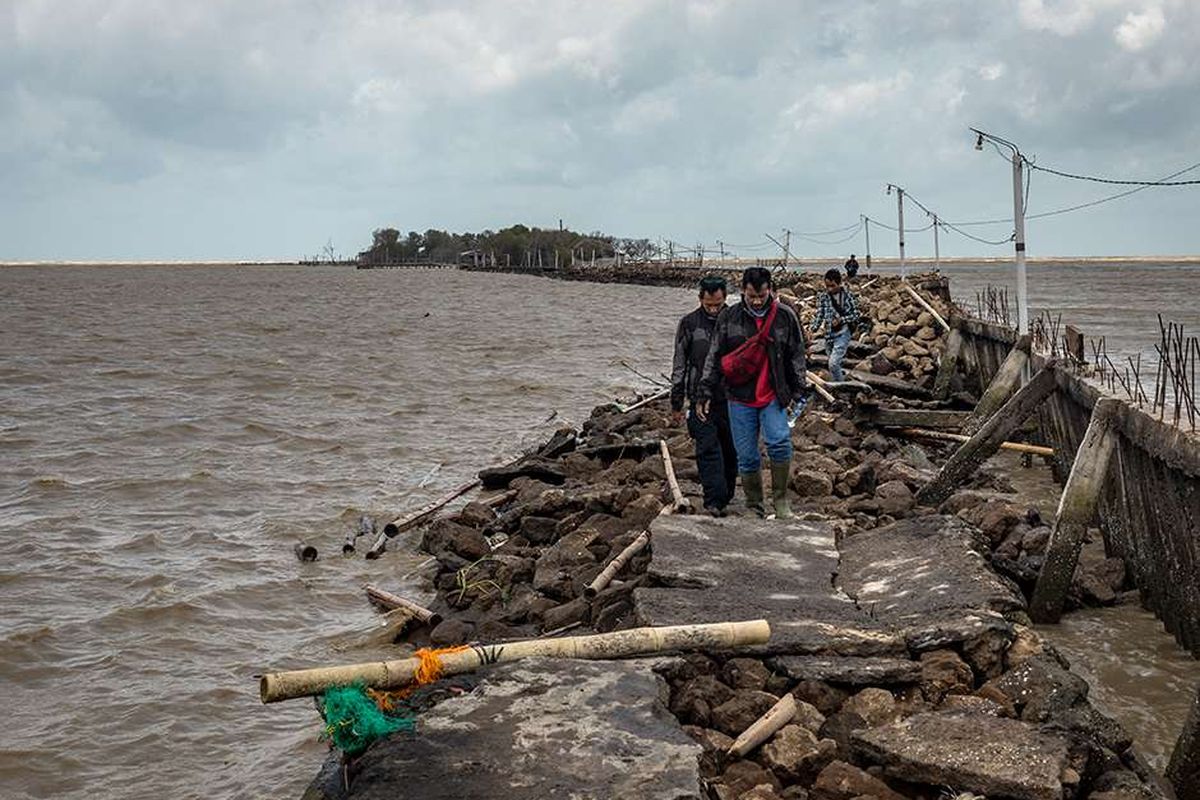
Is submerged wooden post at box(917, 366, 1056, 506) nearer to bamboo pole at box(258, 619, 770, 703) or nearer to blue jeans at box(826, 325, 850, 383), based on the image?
blue jeans at box(826, 325, 850, 383)

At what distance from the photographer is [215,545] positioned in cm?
1018

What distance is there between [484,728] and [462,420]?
14.0 m

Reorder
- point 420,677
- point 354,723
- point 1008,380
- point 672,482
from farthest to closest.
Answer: point 1008,380 < point 672,482 < point 420,677 < point 354,723

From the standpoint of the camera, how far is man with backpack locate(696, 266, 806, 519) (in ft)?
23.6

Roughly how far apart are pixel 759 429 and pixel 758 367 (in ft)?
1.67

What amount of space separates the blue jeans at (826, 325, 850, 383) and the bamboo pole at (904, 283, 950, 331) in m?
3.90

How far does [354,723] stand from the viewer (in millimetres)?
4234

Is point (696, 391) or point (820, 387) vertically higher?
point (696, 391)

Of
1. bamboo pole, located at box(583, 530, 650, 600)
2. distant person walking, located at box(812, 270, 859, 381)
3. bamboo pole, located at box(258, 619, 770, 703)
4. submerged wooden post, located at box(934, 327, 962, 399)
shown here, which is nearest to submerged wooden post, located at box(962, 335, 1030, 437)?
distant person walking, located at box(812, 270, 859, 381)

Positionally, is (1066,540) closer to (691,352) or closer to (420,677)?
(691,352)

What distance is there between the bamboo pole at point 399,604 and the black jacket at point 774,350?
251 cm

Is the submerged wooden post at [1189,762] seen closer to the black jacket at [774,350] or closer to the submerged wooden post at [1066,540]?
the submerged wooden post at [1066,540]

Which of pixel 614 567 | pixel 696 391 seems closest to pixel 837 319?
pixel 696 391

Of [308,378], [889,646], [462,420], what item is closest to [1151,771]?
[889,646]
